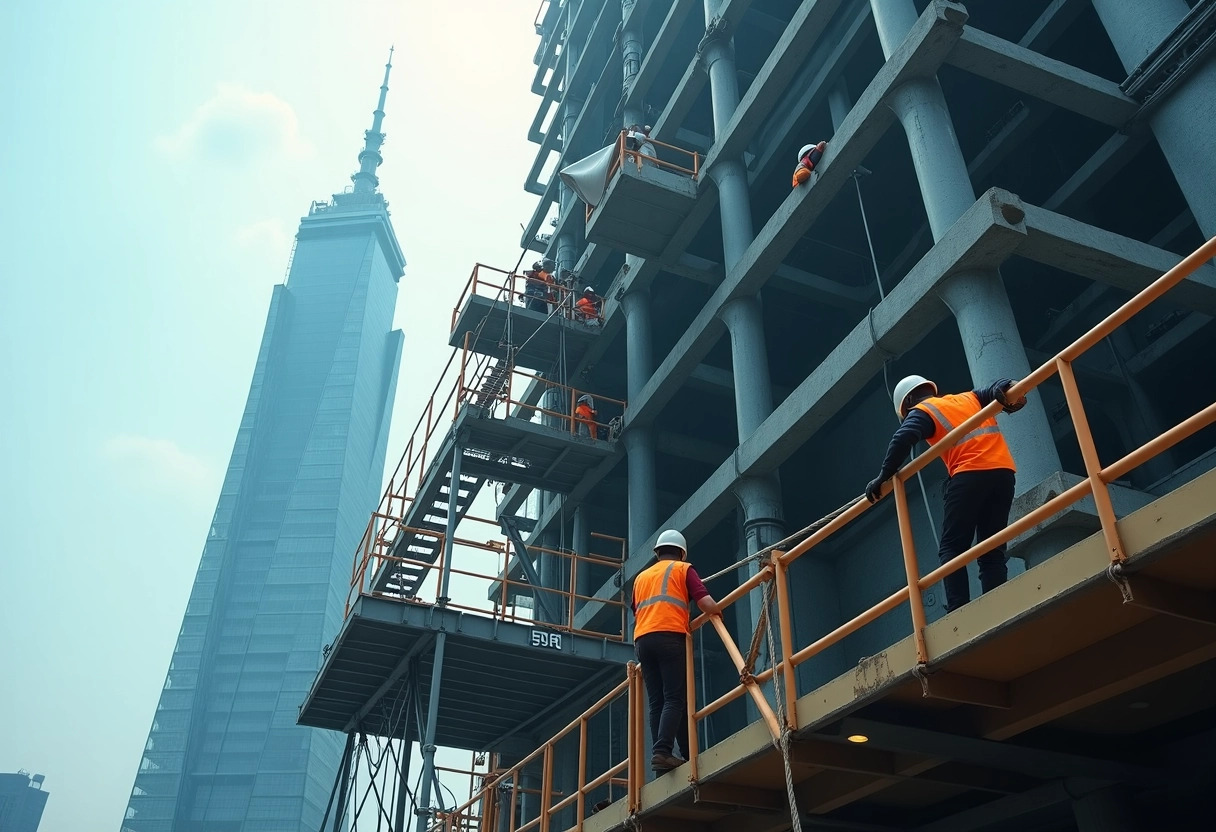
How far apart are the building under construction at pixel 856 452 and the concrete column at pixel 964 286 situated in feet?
0.14

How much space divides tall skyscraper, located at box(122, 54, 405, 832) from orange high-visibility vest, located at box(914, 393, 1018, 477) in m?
132

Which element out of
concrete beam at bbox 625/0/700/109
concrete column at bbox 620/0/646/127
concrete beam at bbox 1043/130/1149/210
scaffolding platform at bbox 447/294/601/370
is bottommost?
concrete beam at bbox 1043/130/1149/210

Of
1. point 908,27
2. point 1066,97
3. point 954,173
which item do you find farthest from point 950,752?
point 908,27

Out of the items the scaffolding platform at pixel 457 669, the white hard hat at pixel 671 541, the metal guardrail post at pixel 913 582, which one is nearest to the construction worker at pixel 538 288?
the scaffolding platform at pixel 457 669

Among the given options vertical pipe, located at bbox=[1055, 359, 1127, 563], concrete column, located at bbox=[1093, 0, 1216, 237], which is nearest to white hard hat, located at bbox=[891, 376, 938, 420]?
vertical pipe, located at bbox=[1055, 359, 1127, 563]

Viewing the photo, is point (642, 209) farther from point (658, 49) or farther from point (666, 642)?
point (666, 642)

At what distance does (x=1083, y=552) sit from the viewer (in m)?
4.74

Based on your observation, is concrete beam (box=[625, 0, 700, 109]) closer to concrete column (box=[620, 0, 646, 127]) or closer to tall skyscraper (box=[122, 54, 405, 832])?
concrete column (box=[620, 0, 646, 127])

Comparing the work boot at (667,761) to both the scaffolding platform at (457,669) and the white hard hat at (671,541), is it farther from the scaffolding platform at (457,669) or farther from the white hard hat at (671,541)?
the scaffolding platform at (457,669)

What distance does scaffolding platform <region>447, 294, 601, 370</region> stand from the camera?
69.7 feet

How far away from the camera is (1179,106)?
1225 cm

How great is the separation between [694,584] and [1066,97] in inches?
378

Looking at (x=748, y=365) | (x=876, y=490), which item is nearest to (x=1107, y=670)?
(x=876, y=490)

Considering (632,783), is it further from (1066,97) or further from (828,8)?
(828,8)
